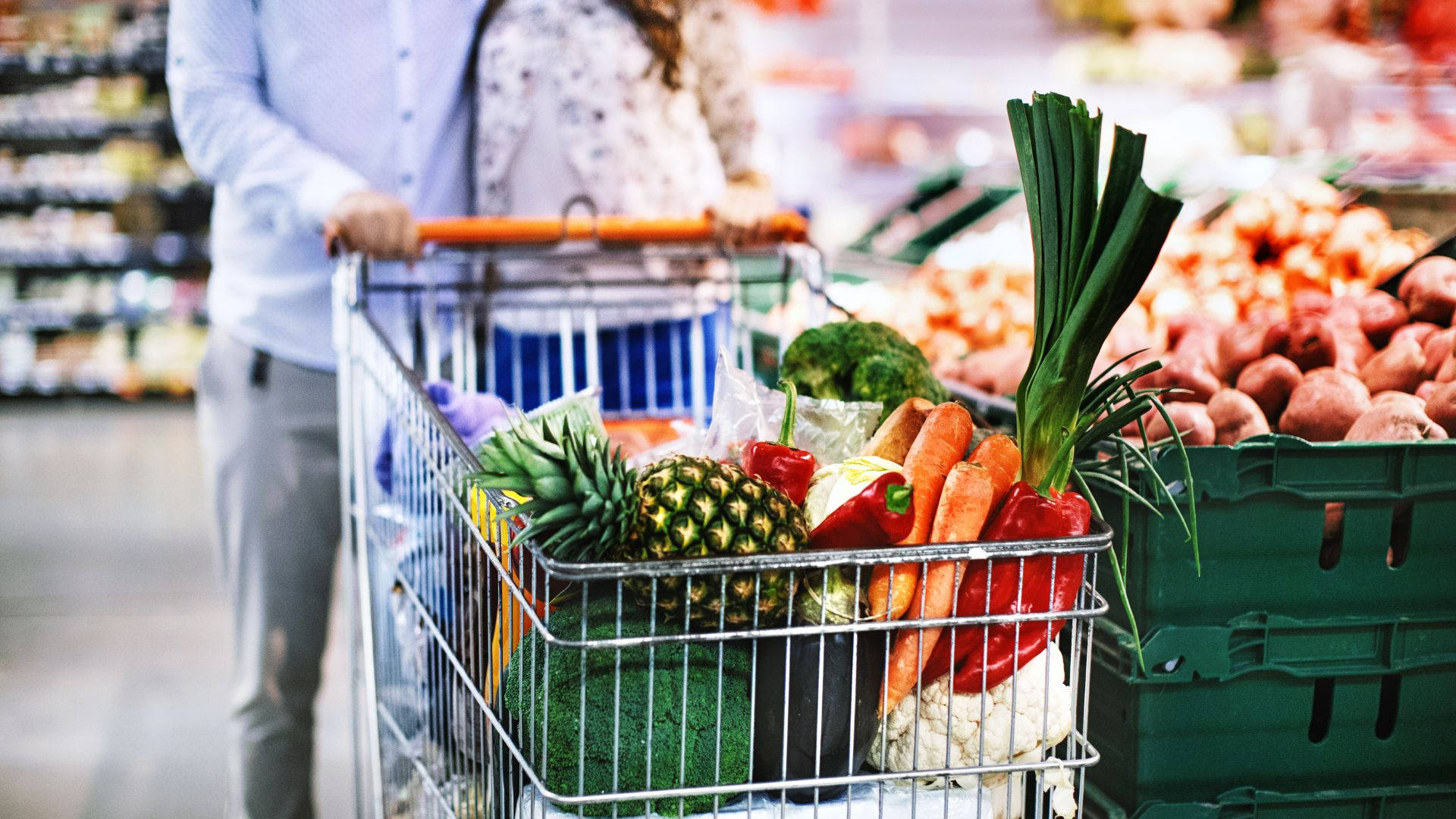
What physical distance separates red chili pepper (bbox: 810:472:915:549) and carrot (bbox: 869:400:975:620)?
2 centimetres

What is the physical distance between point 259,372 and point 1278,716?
1571 mm

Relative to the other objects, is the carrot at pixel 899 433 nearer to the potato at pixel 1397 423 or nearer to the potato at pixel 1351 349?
Answer: the potato at pixel 1397 423

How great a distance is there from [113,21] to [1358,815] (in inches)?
333

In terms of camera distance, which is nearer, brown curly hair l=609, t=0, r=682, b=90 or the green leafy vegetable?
the green leafy vegetable

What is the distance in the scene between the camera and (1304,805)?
1271mm

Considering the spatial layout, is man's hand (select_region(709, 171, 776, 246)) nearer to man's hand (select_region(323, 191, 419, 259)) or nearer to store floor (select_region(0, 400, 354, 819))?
man's hand (select_region(323, 191, 419, 259))

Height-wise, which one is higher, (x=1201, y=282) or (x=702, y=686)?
(x=1201, y=282)

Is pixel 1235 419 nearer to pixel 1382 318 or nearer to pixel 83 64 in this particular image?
pixel 1382 318

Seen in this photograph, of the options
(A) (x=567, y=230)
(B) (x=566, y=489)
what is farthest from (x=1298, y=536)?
(A) (x=567, y=230)

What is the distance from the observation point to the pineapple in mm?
917

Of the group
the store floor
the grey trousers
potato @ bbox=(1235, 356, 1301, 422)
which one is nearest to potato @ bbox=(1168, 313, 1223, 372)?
potato @ bbox=(1235, 356, 1301, 422)

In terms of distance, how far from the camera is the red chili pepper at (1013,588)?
983mm

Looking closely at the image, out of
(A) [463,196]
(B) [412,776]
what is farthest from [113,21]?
(B) [412,776]

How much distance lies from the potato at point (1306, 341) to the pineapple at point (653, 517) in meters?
0.95
